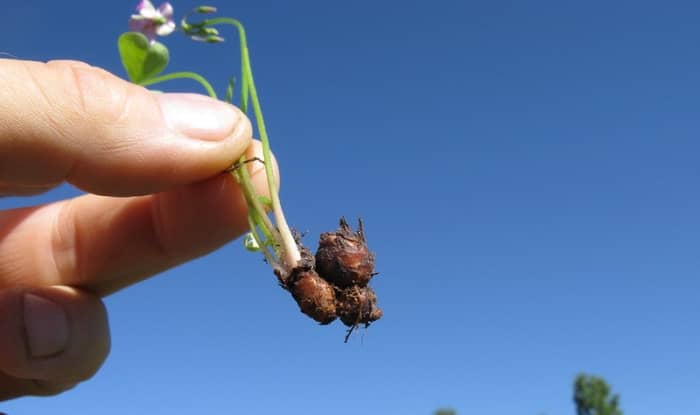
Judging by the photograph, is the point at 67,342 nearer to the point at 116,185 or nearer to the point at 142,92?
the point at 116,185

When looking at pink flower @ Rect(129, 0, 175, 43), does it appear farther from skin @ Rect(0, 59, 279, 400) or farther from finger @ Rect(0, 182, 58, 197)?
finger @ Rect(0, 182, 58, 197)

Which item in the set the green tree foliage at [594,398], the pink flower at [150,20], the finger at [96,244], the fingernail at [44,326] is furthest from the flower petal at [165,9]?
the green tree foliage at [594,398]

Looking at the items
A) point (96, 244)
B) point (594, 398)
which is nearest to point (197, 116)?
point (96, 244)

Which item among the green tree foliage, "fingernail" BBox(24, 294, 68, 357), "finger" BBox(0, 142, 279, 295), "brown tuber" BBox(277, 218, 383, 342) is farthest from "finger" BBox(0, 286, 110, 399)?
the green tree foliage

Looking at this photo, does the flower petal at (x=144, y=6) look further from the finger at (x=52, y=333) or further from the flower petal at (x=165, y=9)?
the finger at (x=52, y=333)

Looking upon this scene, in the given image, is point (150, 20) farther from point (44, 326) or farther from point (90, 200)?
point (44, 326)
